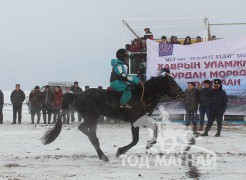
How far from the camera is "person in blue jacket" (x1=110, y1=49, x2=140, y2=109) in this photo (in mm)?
10695

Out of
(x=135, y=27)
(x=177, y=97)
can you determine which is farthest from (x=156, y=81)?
(x=135, y=27)

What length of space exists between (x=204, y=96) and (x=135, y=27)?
4813 millimetres

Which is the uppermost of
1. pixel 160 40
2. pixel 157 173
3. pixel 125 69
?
pixel 160 40

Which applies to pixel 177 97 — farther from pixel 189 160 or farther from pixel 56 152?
pixel 56 152

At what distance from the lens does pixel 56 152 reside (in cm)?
1205

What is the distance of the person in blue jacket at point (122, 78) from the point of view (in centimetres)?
1070

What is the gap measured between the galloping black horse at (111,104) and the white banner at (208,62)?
348 inches

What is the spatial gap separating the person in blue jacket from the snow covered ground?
1.21 m

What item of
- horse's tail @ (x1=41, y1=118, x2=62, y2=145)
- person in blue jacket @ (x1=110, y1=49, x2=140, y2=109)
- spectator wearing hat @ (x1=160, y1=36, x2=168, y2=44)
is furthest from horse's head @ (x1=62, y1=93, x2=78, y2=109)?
spectator wearing hat @ (x1=160, y1=36, x2=168, y2=44)

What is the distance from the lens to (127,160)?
10.3 meters
